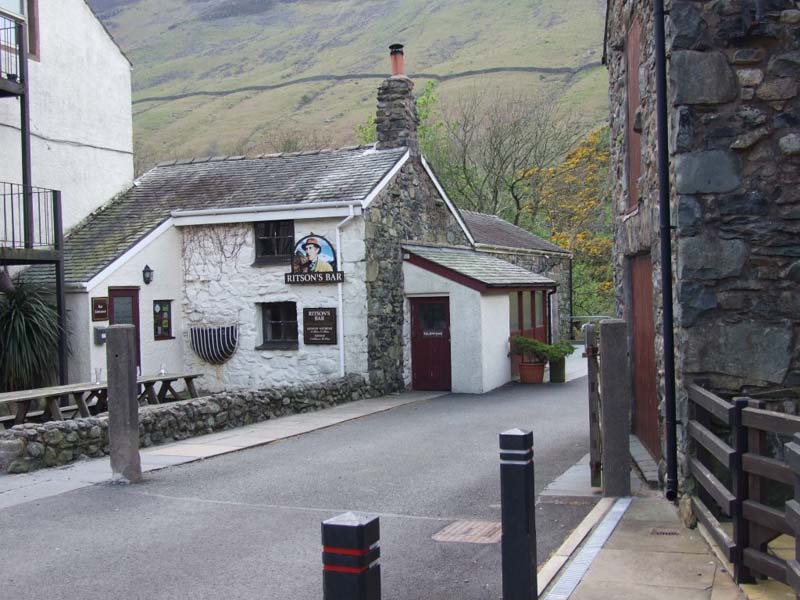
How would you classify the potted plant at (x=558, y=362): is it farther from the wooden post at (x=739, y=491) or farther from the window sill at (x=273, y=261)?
the wooden post at (x=739, y=491)

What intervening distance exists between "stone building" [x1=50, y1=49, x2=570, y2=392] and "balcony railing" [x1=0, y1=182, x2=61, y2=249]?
89 centimetres

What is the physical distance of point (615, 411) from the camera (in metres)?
8.37

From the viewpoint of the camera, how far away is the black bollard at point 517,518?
535cm

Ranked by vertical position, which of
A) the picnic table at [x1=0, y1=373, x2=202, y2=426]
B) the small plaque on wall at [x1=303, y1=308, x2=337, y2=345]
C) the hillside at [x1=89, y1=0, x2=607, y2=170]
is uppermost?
the hillside at [x1=89, y1=0, x2=607, y2=170]

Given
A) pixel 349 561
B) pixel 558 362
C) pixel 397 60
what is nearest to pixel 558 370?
pixel 558 362

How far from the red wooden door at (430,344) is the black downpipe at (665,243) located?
40.2 ft

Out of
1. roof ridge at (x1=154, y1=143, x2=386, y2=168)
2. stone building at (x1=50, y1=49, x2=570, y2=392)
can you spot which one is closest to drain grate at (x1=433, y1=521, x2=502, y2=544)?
stone building at (x1=50, y1=49, x2=570, y2=392)

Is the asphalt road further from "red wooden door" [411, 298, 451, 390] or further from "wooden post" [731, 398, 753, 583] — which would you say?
"red wooden door" [411, 298, 451, 390]

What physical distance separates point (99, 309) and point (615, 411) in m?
11.9

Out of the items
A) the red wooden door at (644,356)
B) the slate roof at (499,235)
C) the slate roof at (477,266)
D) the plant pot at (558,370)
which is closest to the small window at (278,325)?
the slate roof at (477,266)

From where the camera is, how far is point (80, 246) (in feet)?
62.5

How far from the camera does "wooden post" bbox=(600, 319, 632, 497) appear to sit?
329 inches

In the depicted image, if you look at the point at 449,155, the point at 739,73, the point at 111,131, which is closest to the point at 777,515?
the point at 739,73

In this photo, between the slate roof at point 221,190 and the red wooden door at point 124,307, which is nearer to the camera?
the red wooden door at point 124,307
